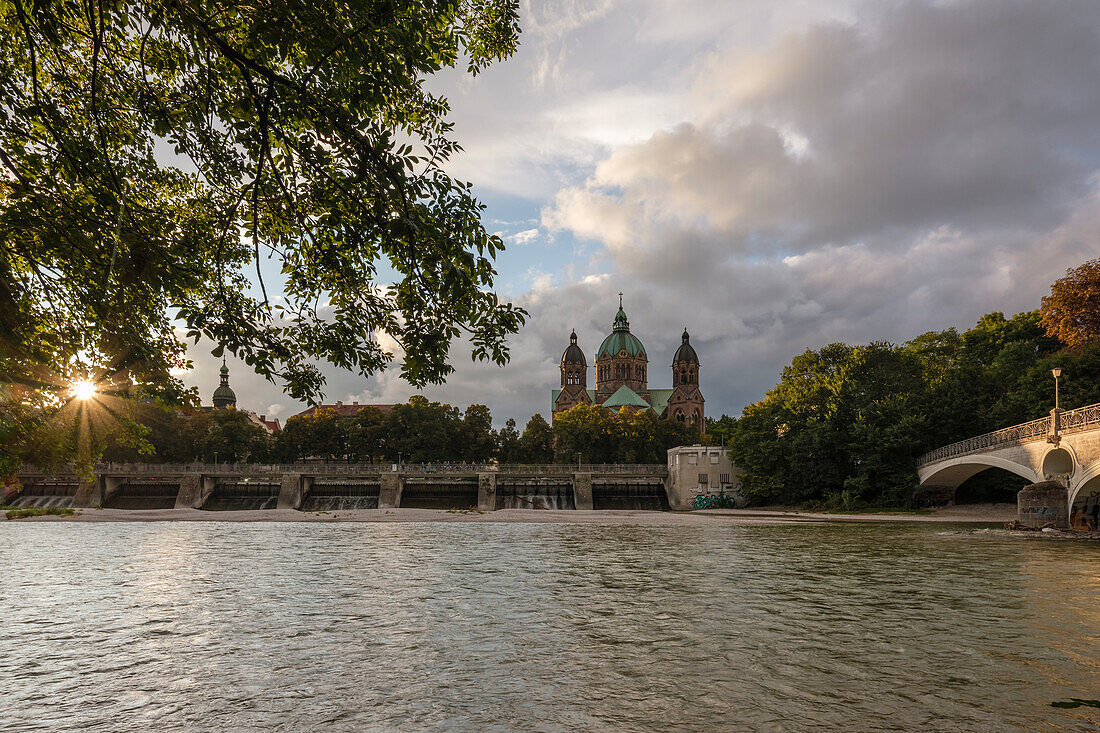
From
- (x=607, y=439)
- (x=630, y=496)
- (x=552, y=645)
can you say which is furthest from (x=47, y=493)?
(x=552, y=645)

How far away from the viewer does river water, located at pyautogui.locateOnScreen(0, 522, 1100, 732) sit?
28.2 ft

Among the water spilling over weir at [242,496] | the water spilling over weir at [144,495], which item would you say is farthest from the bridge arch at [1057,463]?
the water spilling over weir at [144,495]

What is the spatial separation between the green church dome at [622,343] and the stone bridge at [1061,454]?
12814 centimetres

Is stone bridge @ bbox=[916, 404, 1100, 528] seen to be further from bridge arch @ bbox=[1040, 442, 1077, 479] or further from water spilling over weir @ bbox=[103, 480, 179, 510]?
water spilling over weir @ bbox=[103, 480, 179, 510]

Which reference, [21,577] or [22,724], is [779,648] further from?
[21,577]

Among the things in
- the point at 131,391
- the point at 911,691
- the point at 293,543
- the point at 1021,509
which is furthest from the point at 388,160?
the point at 1021,509

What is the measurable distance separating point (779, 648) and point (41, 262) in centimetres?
1294

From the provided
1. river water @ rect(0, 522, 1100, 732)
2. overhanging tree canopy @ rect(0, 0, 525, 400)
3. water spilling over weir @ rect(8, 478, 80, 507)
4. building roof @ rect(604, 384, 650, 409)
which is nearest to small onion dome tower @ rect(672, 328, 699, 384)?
building roof @ rect(604, 384, 650, 409)

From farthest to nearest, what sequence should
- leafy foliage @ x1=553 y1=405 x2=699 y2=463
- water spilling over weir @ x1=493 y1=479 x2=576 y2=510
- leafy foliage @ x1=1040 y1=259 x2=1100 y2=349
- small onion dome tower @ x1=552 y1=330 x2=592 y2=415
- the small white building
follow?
1. small onion dome tower @ x1=552 y1=330 x2=592 y2=415
2. leafy foliage @ x1=553 y1=405 x2=699 y2=463
3. the small white building
4. water spilling over weir @ x1=493 y1=479 x2=576 y2=510
5. leafy foliage @ x1=1040 y1=259 x2=1100 y2=349

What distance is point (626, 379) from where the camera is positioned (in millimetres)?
174750

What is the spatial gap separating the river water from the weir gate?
50087 mm

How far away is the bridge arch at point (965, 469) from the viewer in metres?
41.9

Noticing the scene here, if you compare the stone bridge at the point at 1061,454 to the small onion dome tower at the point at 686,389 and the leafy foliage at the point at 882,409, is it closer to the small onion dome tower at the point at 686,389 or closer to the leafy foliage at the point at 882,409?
the leafy foliage at the point at 882,409

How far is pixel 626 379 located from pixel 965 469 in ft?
401
